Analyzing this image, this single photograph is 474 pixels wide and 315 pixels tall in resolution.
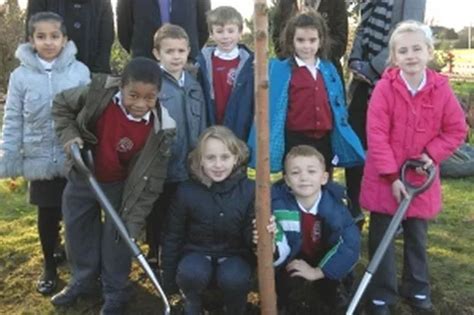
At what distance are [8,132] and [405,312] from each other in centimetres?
248

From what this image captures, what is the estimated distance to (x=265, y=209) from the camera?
3.04 meters

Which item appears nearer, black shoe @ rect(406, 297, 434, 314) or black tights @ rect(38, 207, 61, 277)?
black shoe @ rect(406, 297, 434, 314)

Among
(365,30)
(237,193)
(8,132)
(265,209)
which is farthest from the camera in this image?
(365,30)

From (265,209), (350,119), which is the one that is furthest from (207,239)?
(350,119)

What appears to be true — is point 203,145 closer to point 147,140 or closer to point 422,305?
point 147,140

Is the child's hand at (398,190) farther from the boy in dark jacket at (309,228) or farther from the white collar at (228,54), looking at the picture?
the white collar at (228,54)

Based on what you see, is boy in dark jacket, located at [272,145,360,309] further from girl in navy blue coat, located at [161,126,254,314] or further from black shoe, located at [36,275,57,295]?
black shoe, located at [36,275,57,295]

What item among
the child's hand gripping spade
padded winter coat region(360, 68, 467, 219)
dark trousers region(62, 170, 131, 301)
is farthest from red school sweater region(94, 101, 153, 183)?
the child's hand gripping spade

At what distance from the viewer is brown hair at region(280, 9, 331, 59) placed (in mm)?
3822

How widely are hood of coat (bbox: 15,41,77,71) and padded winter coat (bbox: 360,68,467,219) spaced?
176 cm

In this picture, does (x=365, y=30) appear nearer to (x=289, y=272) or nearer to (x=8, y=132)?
(x=289, y=272)

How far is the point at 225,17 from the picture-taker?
12.5 ft

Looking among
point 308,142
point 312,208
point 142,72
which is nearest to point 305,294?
point 312,208

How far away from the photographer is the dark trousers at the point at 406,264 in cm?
360
